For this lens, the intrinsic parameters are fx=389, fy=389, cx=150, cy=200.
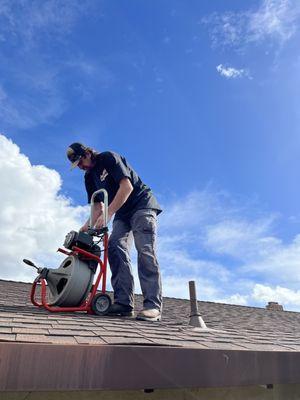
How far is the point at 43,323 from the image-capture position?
6.78 feet

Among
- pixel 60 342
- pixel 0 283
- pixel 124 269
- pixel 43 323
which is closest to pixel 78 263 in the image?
pixel 124 269

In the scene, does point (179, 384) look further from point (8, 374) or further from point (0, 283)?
point (0, 283)

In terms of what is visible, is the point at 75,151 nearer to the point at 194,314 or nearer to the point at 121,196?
the point at 121,196

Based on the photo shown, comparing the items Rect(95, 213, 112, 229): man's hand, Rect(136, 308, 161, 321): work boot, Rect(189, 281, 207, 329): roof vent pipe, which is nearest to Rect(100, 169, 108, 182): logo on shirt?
Rect(95, 213, 112, 229): man's hand

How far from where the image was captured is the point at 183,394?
1773mm

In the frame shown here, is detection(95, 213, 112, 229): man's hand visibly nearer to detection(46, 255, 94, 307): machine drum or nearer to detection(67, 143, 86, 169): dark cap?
detection(46, 255, 94, 307): machine drum

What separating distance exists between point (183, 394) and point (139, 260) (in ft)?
4.52

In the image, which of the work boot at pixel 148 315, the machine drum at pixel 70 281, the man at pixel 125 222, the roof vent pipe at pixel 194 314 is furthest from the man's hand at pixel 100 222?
the roof vent pipe at pixel 194 314

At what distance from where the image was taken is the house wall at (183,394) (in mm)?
1462

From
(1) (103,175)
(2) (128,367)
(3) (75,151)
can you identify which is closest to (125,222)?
(1) (103,175)

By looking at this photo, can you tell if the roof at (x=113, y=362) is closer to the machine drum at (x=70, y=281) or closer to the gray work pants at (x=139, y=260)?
the machine drum at (x=70, y=281)

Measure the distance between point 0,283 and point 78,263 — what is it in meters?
3.76

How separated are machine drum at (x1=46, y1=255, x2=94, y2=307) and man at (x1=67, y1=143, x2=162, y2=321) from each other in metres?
0.33

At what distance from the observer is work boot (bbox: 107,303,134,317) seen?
10.1 ft
